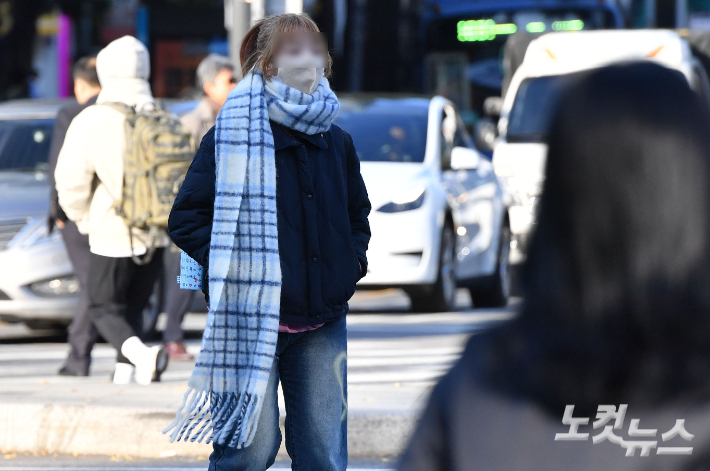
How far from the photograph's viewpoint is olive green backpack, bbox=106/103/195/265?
22.0ft

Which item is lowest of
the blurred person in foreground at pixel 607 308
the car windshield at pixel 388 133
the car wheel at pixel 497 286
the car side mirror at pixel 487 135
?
the car wheel at pixel 497 286

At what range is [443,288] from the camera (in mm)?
10648

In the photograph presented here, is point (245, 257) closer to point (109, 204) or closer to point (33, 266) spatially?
point (109, 204)

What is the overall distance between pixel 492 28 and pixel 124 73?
14.4 m

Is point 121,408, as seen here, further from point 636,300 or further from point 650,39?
point 650,39

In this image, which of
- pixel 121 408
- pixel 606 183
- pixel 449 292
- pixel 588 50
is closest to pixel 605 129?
pixel 606 183

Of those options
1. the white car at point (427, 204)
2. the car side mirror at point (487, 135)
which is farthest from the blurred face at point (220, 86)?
the car side mirror at point (487, 135)

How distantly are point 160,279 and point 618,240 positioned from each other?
7.94 meters

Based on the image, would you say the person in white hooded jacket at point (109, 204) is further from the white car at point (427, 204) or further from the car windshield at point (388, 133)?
the car windshield at point (388, 133)

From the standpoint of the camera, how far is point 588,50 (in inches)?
525

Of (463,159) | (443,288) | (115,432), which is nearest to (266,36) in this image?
(115,432)

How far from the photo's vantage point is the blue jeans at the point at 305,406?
3709 millimetres

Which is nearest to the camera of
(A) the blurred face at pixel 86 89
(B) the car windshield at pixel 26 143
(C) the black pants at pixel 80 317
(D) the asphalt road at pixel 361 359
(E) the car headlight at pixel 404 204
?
(D) the asphalt road at pixel 361 359

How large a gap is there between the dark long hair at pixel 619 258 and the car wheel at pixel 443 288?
912cm
